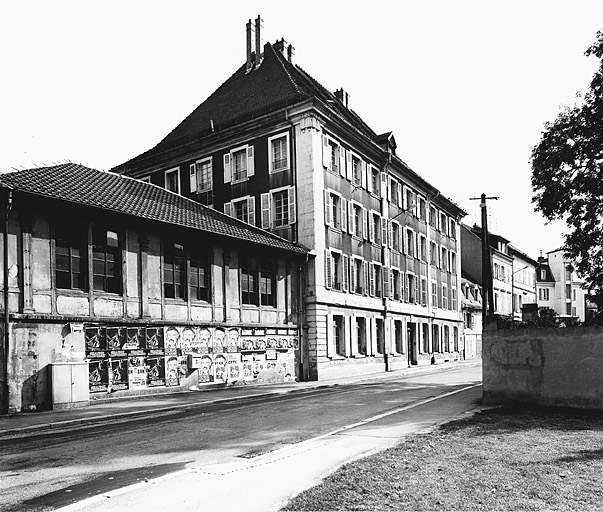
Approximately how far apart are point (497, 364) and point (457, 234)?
40425 mm

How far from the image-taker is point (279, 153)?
31.2 metres

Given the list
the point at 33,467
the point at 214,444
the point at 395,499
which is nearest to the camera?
the point at 395,499

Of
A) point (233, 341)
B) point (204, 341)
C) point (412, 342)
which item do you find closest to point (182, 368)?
point (204, 341)

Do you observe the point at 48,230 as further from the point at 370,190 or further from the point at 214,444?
the point at 370,190

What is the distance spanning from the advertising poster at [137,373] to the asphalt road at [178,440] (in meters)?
3.70

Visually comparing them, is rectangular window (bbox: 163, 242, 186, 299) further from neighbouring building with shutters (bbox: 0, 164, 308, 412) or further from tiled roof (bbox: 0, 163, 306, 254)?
tiled roof (bbox: 0, 163, 306, 254)

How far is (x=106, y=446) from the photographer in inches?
417

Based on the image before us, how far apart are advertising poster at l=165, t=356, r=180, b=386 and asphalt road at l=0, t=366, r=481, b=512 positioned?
13.2 feet

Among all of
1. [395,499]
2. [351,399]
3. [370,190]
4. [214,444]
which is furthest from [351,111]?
[395,499]

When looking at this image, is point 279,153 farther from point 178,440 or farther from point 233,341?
point 178,440

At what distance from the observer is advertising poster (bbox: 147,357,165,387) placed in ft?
68.7

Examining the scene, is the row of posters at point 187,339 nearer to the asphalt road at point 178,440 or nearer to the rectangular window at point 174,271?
the rectangular window at point 174,271

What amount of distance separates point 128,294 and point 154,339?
192 centimetres

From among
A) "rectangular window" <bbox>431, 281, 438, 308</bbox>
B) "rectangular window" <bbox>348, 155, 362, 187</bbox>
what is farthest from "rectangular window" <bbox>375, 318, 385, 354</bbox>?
"rectangular window" <bbox>431, 281, 438, 308</bbox>
